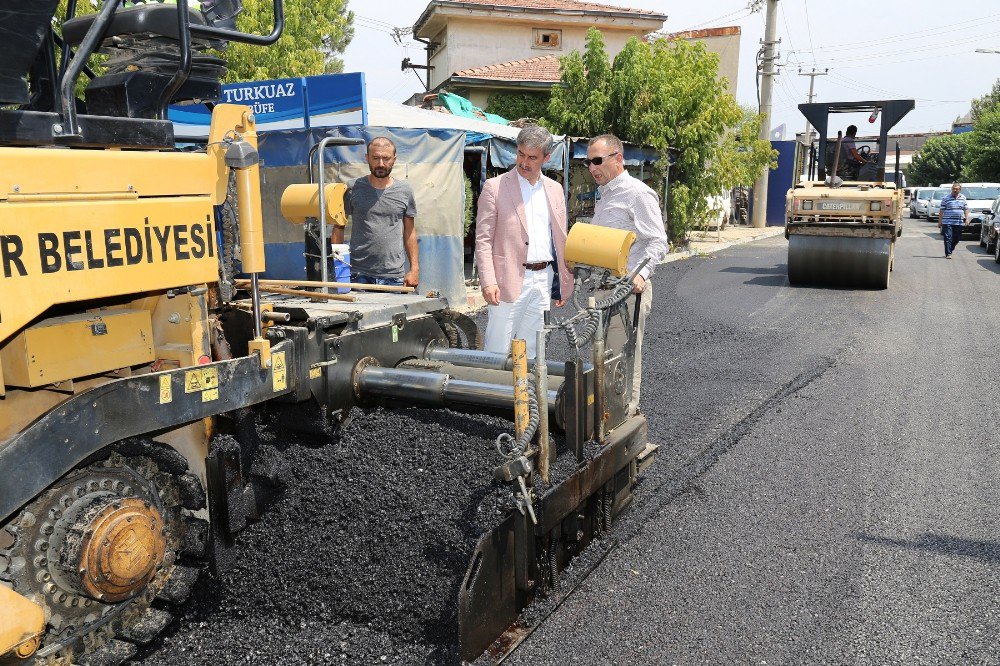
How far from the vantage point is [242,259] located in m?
3.01

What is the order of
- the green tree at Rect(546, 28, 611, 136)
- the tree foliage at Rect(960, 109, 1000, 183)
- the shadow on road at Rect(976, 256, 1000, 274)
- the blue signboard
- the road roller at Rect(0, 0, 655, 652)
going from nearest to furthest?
the road roller at Rect(0, 0, 655, 652) → the blue signboard → the shadow on road at Rect(976, 256, 1000, 274) → the green tree at Rect(546, 28, 611, 136) → the tree foliage at Rect(960, 109, 1000, 183)

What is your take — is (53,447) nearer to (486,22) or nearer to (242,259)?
(242,259)

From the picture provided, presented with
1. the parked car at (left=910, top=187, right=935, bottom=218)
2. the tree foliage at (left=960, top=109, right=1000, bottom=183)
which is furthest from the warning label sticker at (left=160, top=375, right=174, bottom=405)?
the tree foliage at (left=960, top=109, right=1000, bottom=183)

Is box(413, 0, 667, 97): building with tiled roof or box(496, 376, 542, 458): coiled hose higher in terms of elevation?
box(413, 0, 667, 97): building with tiled roof

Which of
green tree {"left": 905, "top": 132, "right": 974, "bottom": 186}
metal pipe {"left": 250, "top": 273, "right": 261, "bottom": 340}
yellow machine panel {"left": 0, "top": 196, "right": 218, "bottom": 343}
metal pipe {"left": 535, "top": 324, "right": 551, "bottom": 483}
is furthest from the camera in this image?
green tree {"left": 905, "top": 132, "right": 974, "bottom": 186}

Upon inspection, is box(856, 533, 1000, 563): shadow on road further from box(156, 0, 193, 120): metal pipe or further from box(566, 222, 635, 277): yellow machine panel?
box(156, 0, 193, 120): metal pipe

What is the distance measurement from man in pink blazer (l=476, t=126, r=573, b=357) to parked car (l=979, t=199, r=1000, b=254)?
1626 cm

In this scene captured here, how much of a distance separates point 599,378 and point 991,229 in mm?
19585

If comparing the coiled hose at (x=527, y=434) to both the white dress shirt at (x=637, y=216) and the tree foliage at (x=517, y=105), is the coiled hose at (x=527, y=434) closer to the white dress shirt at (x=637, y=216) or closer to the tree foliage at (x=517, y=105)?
the white dress shirt at (x=637, y=216)

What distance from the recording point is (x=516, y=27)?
29.7m

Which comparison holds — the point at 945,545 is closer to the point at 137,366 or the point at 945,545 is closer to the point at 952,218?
the point at 137,366

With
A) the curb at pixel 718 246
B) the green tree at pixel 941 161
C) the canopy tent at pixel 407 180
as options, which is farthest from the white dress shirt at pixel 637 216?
the green tree at pixel 941 161

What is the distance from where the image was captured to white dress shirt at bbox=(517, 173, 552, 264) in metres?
4.98

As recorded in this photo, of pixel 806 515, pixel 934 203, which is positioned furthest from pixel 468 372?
pixel 934 203
